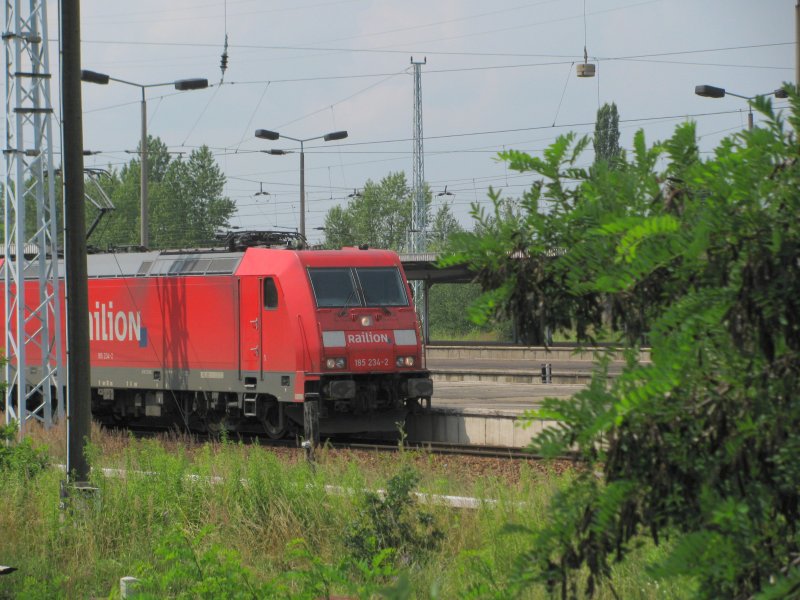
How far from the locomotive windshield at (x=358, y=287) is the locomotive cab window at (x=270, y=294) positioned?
676 millimetres

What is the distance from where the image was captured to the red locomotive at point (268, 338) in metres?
18.7

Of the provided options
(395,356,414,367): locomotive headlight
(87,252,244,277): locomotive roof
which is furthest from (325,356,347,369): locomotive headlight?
(87,252,244,277): locomotive roof

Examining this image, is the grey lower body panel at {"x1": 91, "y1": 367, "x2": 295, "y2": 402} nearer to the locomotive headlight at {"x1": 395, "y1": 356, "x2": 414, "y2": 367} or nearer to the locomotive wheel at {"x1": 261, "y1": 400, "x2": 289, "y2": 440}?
the locomotive wheel at {"x1": 261, "y1": 400, "x2": 289, "y2": 440}

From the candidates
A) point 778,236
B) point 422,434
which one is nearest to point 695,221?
point 778,236

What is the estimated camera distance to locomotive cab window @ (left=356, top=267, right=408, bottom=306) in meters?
19.7

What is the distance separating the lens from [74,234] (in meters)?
11.0

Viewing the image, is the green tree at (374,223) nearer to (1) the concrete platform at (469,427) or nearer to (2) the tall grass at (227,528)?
(1) the concrete platform at (469,427)

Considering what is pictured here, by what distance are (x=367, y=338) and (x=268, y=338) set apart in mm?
1667

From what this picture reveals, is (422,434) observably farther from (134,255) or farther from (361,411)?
(134,255)

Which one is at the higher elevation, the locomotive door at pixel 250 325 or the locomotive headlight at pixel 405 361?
the locomotive door at pixel 250 325

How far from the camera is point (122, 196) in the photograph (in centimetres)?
9231

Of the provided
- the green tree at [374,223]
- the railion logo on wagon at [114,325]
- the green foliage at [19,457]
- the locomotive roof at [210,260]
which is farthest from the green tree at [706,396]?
the green tree at [374,223]

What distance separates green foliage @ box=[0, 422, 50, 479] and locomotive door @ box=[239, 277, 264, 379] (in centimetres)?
641

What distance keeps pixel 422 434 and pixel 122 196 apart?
76279 mm
